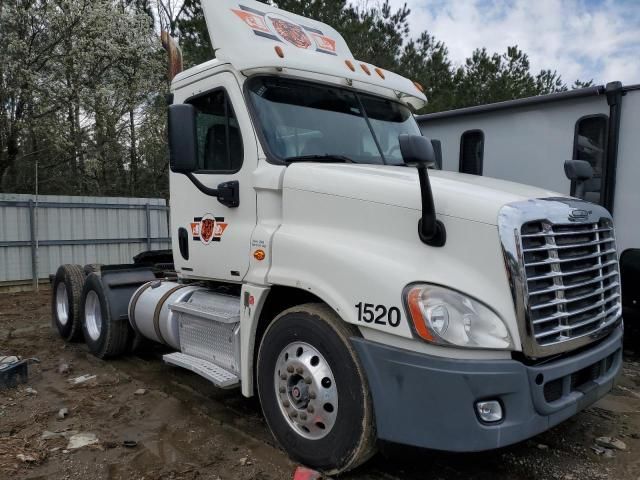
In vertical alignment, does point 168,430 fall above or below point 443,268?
below

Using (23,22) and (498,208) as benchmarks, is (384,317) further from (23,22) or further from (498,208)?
(23,22)

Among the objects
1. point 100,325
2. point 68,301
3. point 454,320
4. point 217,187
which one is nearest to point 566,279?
point 454,320

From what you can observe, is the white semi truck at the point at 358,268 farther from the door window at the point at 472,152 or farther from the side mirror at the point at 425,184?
the door window at the point at 472,152

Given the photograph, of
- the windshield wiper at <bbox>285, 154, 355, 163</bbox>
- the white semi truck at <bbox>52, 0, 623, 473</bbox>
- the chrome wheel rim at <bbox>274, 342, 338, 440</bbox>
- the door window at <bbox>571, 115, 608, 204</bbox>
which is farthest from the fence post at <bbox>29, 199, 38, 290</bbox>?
the door window at <bbox>571, 115, 608, 204</bbox>

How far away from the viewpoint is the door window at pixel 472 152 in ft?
21.8

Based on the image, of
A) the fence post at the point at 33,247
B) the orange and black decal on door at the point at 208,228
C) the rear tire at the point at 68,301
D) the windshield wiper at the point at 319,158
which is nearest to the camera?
the windshield wiper at the point at 319,158

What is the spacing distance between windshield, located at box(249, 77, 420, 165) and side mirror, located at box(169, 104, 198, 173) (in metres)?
0.48

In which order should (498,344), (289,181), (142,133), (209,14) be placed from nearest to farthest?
1. (498,344)
2. (289,181)
3. (209,14)
4. (142,133)

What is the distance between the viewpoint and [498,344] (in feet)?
8.65

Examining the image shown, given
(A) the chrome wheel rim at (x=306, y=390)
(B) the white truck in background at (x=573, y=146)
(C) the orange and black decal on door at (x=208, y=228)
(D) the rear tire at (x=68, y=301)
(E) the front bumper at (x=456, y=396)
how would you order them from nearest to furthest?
1. (E) the front bumper at (x=456, y=396)
2. (A) the chrome wheel rim at (x=306, y=390)
3. (C) the orange and black decal on door at (x=208, y=228)
4. (B) the white truck in background at (x=573, y=146)
5. (D) the rear tire at (x=68, y=301)

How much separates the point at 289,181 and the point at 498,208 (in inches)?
54.4

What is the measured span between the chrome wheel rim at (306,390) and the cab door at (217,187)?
81cm

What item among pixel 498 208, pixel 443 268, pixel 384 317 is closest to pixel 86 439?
pixel 384 317

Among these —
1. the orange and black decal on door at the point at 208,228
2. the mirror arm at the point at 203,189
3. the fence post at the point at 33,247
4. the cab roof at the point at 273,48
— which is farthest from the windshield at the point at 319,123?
the fence post at the point at 33,247
